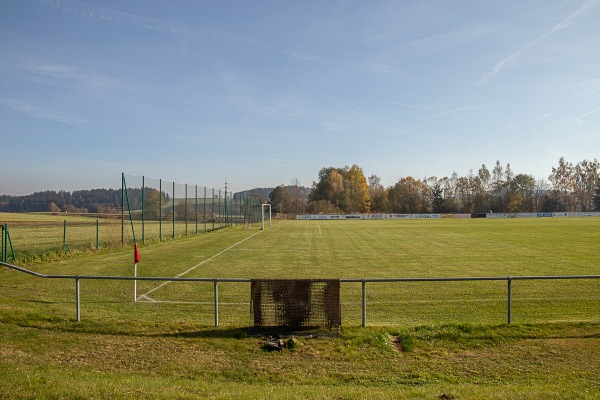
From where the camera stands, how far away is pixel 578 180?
128 metres

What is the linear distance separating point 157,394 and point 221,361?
5.96 ft

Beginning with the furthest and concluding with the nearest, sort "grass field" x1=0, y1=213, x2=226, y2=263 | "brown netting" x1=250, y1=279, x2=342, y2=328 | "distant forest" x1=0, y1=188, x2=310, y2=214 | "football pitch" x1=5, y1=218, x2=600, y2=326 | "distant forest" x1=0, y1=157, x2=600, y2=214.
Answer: "distant forest" x1=0, y1=157, x2=600, y2=214 < "distant forest" x1=0, y1=188, x2=310, y2=214 < "grass field" x1=0, y1=213, x2=226, y2=263 < "football pitch" x1=5, y1=218, x2=600, y2=326 < "brown netting" x1=250, y1=279, x2=342, y2=328

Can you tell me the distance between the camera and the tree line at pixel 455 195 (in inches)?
4653

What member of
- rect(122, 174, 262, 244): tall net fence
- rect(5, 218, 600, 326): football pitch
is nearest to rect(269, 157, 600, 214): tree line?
rect(122, 174, 262, 244): tall net fence

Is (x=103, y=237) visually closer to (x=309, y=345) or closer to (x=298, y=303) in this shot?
Answer: (x=298, y=303)

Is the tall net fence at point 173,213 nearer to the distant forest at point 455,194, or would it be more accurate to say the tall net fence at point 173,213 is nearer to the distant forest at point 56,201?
the distant forest at point 56,201

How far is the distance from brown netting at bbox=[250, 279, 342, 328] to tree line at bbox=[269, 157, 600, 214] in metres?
104

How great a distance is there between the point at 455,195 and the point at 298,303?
12259 centimetres

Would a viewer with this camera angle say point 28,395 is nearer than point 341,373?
Yes

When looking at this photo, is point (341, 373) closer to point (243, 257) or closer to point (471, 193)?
point (243, 257)

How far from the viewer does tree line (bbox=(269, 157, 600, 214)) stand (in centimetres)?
11819

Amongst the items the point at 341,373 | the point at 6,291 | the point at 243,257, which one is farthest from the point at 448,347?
the point at 243,257

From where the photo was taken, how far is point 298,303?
8430mm

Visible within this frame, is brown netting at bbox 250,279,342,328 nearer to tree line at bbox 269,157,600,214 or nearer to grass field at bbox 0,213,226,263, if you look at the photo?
grass field at bbox 0,213,226,263
